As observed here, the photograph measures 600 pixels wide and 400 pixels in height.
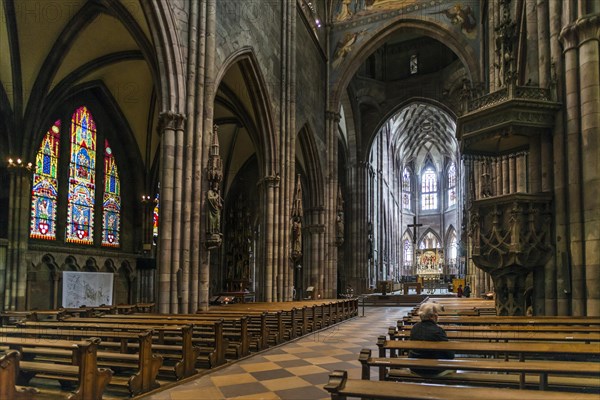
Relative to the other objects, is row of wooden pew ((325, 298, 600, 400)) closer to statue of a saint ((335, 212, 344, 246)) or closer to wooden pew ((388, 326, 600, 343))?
A: wooden pew ((388, 326, 600, 343))

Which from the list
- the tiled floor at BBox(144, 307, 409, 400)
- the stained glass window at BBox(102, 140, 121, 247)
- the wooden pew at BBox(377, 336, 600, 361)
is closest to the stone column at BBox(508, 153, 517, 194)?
the tiled floor at BBox(144, 307, 409, 400)

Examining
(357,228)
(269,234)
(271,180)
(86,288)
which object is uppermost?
(271,180)

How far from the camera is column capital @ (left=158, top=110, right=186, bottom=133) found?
13578mm

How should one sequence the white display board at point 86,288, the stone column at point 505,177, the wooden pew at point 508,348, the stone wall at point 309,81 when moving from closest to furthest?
the wooden pew at point 508,348, the stone column at point 505,177, the white display board at point 86,288, the stone wall at point 309,81

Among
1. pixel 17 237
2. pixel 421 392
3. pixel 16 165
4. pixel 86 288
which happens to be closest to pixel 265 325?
pixel 421 392

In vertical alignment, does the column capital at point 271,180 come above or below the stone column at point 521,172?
above

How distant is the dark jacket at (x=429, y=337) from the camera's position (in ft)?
17.0

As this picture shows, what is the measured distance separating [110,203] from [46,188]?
3.73 metres

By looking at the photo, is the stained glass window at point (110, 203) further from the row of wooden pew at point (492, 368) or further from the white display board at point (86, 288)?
the row of wooden pew at point (492, 368)

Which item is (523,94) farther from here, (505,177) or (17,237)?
(17,237)

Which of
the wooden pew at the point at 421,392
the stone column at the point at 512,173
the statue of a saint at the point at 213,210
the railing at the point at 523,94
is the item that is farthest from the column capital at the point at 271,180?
the wooden pew at the point at 421,392

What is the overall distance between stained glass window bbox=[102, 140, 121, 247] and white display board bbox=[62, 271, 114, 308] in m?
1.92

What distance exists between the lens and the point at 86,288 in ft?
69.8

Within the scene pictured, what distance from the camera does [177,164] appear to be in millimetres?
13586
